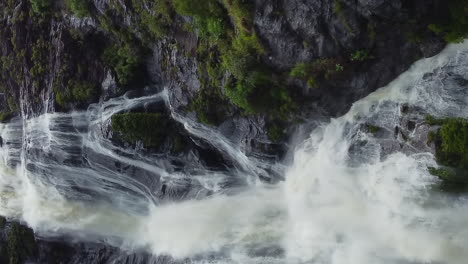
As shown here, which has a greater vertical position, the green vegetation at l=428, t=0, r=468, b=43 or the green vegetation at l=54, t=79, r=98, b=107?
the green vegetation at l=428, t=0, r=468, b=43

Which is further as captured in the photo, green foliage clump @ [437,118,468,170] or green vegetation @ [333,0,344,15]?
green vegetation @ [333,0,344,15]

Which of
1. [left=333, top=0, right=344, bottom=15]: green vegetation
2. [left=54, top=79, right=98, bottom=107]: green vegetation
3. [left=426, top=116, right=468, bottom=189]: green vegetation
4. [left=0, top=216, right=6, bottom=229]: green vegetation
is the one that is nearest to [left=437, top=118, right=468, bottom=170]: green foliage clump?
[left=426, top=116, right=468, bottom=189]: green vegetation

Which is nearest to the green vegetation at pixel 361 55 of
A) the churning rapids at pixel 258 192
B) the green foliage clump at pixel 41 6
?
the churning rapids at pixel 258 192

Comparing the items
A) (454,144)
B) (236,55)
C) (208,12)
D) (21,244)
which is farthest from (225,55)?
(21,244)

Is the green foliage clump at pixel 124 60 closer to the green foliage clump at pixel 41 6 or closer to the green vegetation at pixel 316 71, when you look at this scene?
the green foliage clump at pixel 41 6

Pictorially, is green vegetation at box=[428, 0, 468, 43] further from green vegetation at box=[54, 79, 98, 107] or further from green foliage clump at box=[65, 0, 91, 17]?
green vegetation at box=[54, 79, 98, 107]

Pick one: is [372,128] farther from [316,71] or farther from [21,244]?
[21,244]
